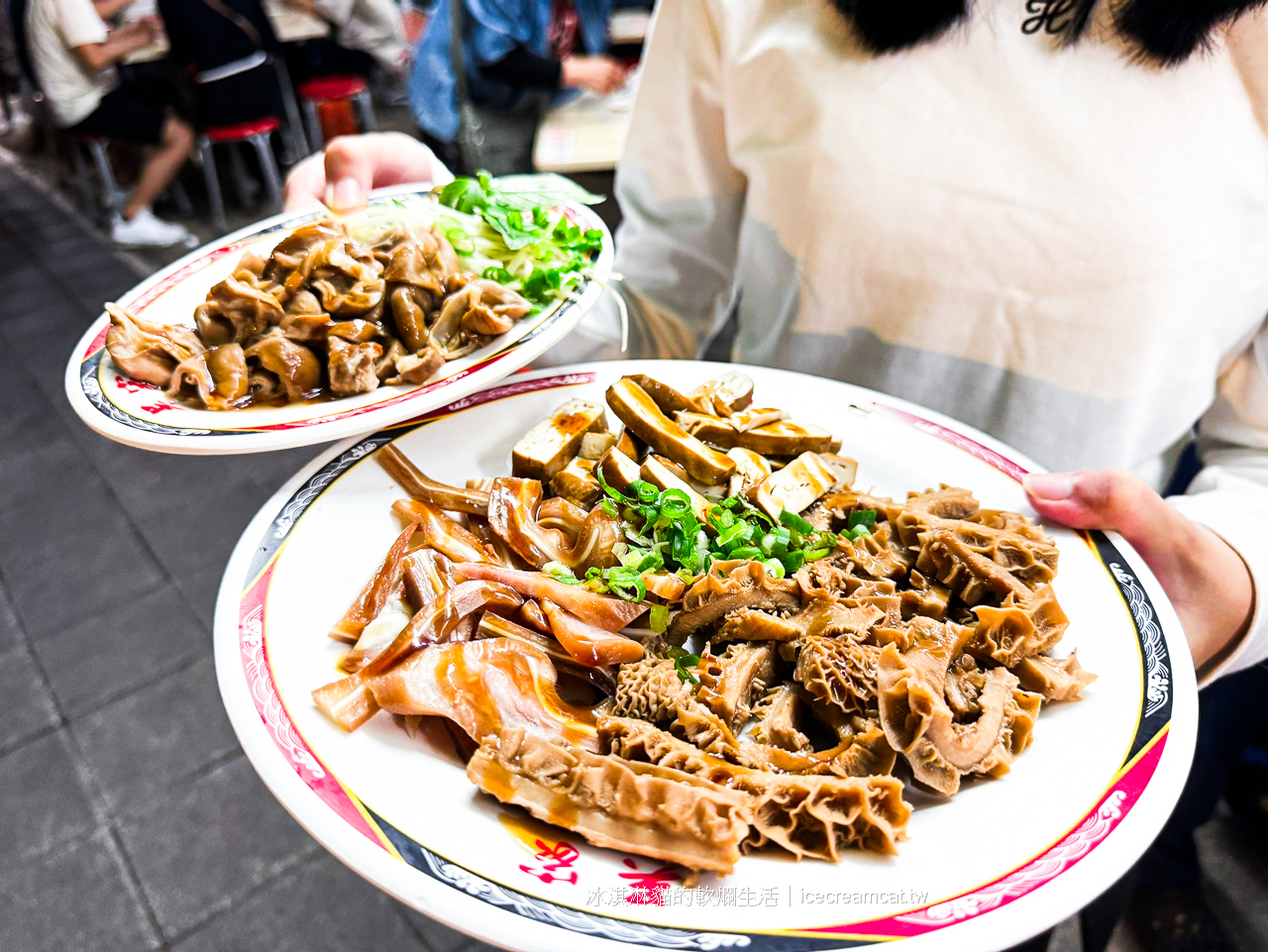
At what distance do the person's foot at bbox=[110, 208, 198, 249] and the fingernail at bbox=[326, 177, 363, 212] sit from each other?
6.64 metres

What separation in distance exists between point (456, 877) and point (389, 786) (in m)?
0.17

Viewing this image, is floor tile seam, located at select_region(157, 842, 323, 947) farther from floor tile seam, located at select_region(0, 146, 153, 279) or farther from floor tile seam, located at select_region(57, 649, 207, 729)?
floor tile seam, located at select_region(0, 146, 153, 279)

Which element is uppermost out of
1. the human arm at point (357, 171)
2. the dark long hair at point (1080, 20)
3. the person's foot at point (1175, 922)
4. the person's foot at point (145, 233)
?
the dark long hair at point (1080, 20)

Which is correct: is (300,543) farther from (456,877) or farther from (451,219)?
Answer: (451,219)

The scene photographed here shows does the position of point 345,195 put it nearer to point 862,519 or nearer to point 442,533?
point 442,533

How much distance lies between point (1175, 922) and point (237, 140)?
9.24m

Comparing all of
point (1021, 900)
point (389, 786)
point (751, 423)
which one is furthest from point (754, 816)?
point (751, 423)

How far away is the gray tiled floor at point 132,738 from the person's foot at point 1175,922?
2.16m

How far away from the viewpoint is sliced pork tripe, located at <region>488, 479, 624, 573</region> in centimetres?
146

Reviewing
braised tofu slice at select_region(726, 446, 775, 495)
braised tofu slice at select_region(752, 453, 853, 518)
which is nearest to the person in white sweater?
braised tofu slice at select_region(752, 453, 853, 518)

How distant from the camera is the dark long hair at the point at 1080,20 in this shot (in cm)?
152

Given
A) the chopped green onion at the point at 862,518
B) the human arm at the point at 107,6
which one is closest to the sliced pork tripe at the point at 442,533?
the chopped green onion at the point at 862,518

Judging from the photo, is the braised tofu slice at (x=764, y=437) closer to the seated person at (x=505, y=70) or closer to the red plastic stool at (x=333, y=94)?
the seated person at (x=505, y=70)

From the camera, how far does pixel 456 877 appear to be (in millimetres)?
952
